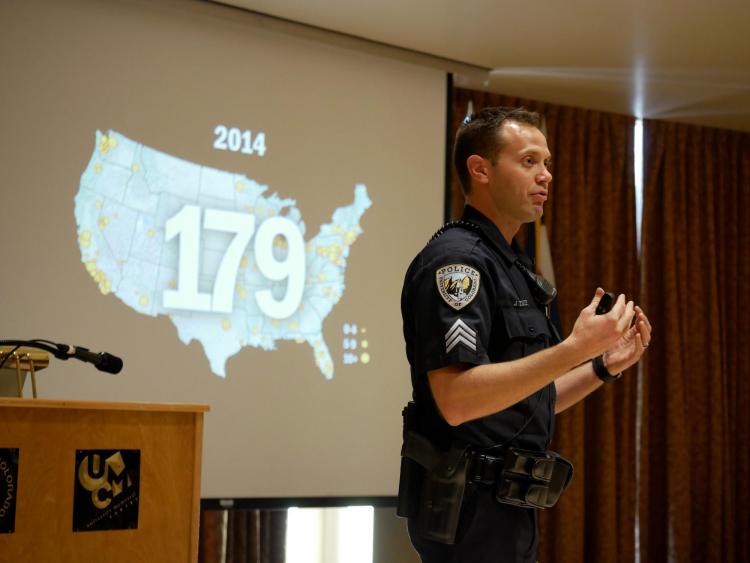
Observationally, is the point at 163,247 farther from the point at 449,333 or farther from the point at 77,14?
the point at 449,333

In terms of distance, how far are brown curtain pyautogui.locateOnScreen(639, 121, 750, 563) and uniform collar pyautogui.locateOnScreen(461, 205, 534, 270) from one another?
374 cm

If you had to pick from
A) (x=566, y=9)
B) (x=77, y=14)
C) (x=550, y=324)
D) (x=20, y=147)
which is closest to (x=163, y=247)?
(x=20, y=147)

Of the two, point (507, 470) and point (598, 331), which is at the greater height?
point (598, 331)

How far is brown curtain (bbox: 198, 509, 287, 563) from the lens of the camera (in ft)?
14.2

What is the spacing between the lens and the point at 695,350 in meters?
5.53

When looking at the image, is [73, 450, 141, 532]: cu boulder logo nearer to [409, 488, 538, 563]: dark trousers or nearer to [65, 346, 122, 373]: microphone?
[65, 346, 122, 373]: microphone

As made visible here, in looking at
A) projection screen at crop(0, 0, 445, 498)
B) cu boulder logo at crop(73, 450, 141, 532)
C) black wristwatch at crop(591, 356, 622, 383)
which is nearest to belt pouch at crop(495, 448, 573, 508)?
black wristwatch at crop(591, 356, 622, 383)

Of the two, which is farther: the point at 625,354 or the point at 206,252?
the point at 206,252

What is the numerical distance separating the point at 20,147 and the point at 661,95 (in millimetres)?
3558

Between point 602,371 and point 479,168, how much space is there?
55 centimetres

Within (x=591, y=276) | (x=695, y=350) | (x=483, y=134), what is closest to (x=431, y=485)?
(x=483, y=134)

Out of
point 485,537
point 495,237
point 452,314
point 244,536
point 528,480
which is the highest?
point 495,237

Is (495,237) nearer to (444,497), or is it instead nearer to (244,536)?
(444,497)

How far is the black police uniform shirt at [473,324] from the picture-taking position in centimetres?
167
